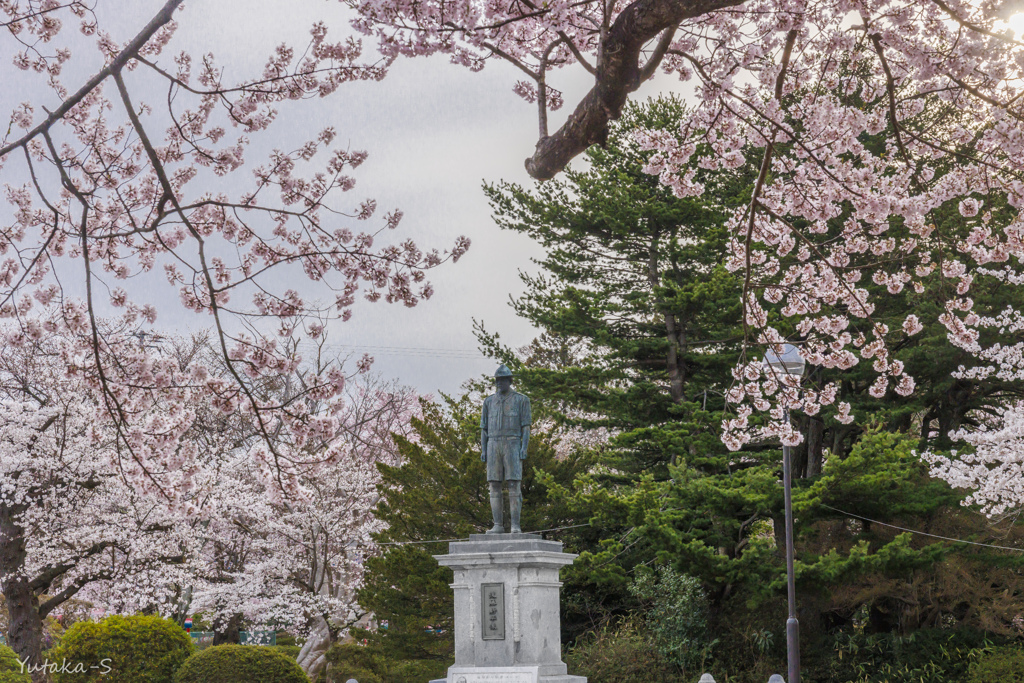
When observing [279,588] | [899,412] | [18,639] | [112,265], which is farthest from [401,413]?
[112,265]

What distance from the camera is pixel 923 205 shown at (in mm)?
6750

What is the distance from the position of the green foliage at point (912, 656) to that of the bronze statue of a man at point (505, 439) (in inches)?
257

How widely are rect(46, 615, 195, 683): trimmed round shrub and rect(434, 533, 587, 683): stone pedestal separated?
4.69 metres

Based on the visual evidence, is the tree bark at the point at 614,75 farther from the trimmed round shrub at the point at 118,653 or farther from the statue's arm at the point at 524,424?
the trimmed round shrub at the point at 118,653

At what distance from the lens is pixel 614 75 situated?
427cm

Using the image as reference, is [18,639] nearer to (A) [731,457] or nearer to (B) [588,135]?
(A) [731,457]

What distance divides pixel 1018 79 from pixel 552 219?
→ 46.7 ft

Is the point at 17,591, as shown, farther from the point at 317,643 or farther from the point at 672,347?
the point at 672,347

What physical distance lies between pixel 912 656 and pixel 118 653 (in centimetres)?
1142

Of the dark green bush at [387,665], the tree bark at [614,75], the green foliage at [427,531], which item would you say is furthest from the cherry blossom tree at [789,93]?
the dark green bush at [387,665]

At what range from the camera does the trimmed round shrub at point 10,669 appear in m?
12.6

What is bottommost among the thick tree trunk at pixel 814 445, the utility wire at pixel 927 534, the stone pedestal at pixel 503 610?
the stone pedestal at pixel 503 610

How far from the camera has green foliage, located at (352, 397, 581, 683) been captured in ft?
51.3

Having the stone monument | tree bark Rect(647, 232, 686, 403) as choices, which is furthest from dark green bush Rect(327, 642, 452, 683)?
tree bark Rect(647, 232, 686, 403)
